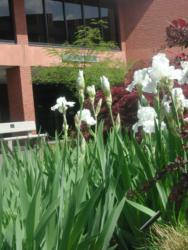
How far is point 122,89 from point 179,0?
2509cm

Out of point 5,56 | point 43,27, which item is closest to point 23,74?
point 5,56

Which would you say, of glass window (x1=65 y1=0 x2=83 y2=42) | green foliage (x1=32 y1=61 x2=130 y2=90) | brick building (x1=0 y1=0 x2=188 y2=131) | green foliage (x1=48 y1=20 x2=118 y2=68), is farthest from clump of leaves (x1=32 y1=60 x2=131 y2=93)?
glass window (x1=65 y1=0 x2=83 y2=42)

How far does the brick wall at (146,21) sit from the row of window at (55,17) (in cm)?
137

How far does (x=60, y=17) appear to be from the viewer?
28.2m

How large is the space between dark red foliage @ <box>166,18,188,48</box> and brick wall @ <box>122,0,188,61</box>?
27.9m

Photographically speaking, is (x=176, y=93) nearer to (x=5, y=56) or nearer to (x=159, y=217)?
(x=159, y=217)

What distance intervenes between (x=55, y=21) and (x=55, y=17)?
20cm

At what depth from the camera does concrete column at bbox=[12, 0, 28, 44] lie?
25.0m

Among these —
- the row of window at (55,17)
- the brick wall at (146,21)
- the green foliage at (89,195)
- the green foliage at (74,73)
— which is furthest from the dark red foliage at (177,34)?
the brick wall at (146,21)

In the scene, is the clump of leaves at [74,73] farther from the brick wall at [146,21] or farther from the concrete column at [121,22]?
the brick wall at [146,21]

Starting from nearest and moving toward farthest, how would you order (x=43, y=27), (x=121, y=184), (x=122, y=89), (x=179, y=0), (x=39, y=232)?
(x=39, y=232) → (x=121, y=184) → (x=122, y=89) → (x=43, y=27) → (x=179, y=0)

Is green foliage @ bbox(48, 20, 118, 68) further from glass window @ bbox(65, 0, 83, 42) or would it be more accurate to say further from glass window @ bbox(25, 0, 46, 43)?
glass window @ bbox(65, 0, 83, 42)

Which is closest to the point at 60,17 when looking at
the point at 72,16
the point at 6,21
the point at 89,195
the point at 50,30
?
the point at 72,16

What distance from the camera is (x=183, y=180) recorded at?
3.08 metres
